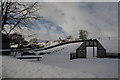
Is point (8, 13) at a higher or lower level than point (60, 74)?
higher

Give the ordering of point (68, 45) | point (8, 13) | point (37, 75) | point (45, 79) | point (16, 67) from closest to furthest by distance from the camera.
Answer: point (45, 79) < point (37, 75) < point (16, 67) < point (8, 13) < point (68, 45)

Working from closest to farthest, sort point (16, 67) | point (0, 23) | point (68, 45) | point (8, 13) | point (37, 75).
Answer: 1. point (37, 75)
2. point (16, 67)
3. point (0, 23)
4. point (8, 13)
5. point (68, 45)

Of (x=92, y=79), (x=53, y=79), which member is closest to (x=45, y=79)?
(x=53, y=79)

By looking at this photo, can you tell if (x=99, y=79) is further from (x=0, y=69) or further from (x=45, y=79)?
(x=0, y=69)

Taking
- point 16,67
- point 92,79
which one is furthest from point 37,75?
point 92,79

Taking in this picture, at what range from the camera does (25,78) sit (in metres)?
9.12

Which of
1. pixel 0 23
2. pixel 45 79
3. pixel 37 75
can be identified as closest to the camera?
pixel 45 79

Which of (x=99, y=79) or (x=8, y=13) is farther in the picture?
(x=8, y=13)

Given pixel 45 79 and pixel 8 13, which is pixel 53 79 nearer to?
pixel 45 79

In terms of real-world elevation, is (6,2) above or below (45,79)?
above

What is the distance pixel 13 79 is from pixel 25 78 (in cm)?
63

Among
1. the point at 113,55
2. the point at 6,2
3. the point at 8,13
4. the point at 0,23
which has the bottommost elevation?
the point at 113,55

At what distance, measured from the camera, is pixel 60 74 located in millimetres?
9617

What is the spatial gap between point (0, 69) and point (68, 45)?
33447mm
